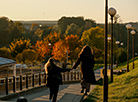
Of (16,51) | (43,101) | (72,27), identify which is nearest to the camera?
(43,101)

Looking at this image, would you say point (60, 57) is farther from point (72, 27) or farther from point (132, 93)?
point (132, 93)

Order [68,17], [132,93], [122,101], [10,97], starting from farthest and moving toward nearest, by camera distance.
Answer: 1. [68,17]
2. [10,97]
3. [132,93]
4. [122,101]

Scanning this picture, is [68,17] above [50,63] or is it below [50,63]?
above

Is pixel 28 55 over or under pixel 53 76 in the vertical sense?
under

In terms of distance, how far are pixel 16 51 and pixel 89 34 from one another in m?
18.0

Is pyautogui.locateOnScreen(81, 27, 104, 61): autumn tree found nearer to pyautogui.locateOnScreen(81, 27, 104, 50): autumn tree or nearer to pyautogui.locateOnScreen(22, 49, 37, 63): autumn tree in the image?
pyautogui.locateOnScreen(81, 27, 104, 50): autumn tree

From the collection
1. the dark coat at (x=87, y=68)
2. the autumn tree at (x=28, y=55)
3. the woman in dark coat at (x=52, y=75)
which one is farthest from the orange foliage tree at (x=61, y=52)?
the woman in dark coat at (x=52, y=75)

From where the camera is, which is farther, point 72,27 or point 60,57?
point 72,27

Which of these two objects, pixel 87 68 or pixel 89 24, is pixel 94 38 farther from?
pixel 87 68

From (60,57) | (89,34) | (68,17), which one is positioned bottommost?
(60,57)

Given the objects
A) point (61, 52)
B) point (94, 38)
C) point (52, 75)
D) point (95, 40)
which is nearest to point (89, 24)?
point (94, 38)

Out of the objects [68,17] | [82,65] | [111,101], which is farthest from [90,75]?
[68,17]

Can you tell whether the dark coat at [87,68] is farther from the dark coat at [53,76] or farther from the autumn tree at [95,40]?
the autumn tree at [95,40]

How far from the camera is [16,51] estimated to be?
188ft
